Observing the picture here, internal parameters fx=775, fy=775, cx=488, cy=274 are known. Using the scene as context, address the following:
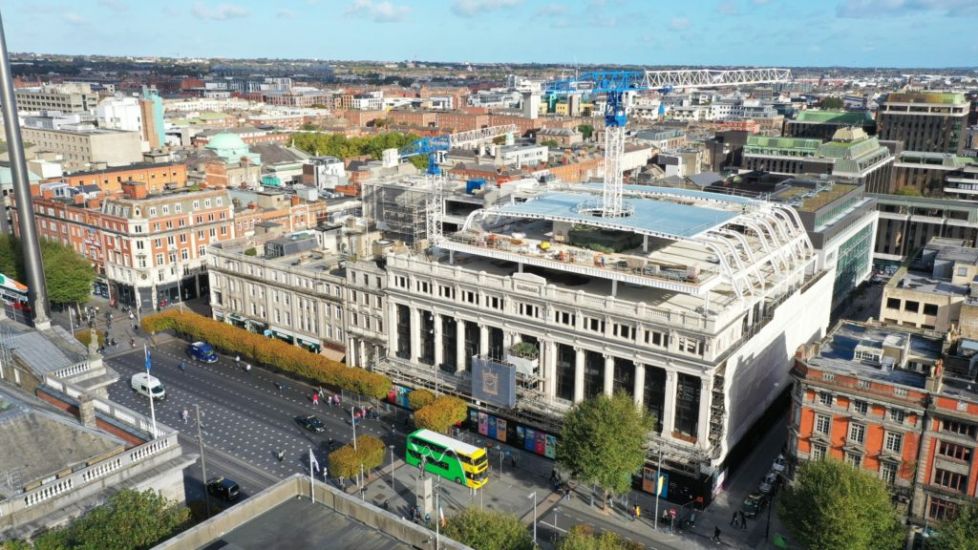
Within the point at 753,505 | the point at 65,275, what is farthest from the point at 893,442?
the point at 65,275

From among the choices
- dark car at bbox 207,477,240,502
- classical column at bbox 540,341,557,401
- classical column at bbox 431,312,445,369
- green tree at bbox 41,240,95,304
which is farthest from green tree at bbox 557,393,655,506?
green tree at bbox 41,240,95,304

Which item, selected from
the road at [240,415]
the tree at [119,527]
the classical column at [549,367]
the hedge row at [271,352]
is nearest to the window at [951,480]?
the classical column at [549,367]

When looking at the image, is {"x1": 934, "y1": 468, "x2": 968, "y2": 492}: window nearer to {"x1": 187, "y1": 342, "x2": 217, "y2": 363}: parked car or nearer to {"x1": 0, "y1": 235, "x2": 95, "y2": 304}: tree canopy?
{"x1": 187, "y1": 342, "x2": 217, "y2": 363}: parked car

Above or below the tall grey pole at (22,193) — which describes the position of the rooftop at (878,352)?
below

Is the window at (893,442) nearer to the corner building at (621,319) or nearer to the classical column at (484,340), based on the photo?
the corner building at (621,319)

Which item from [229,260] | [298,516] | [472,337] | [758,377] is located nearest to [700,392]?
[758,377]

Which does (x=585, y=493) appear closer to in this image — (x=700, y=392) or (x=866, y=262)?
(x=700, y=392)
